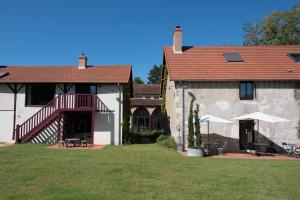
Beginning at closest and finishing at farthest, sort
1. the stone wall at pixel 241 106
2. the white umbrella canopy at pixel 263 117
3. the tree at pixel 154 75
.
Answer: the white umbrella canopy at pixel 263 117 < the stone wall at pixel 241 106 < the tree at pixel 154 75

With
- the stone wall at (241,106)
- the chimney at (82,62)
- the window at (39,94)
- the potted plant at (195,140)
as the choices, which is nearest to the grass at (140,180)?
the potted plant at (195,140)

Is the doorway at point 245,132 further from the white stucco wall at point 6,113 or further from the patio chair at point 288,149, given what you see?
the white stucco wall at point 6,113

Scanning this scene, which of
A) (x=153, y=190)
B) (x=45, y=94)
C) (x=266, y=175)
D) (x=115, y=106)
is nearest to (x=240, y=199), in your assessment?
(x=153, y=190)

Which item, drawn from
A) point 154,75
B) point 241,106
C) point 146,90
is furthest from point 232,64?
point 154,75

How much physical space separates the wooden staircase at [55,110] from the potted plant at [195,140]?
22.1 feet

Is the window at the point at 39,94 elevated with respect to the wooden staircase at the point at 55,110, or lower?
elevated

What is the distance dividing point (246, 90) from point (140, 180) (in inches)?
459

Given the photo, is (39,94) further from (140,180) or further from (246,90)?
(140,180)

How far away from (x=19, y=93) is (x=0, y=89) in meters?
1.49

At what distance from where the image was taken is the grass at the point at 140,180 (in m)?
7.11

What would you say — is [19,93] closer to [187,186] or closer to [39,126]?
[39,126]

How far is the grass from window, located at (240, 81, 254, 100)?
6.61 metres

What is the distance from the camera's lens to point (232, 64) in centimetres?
1903

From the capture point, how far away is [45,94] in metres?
20.8
